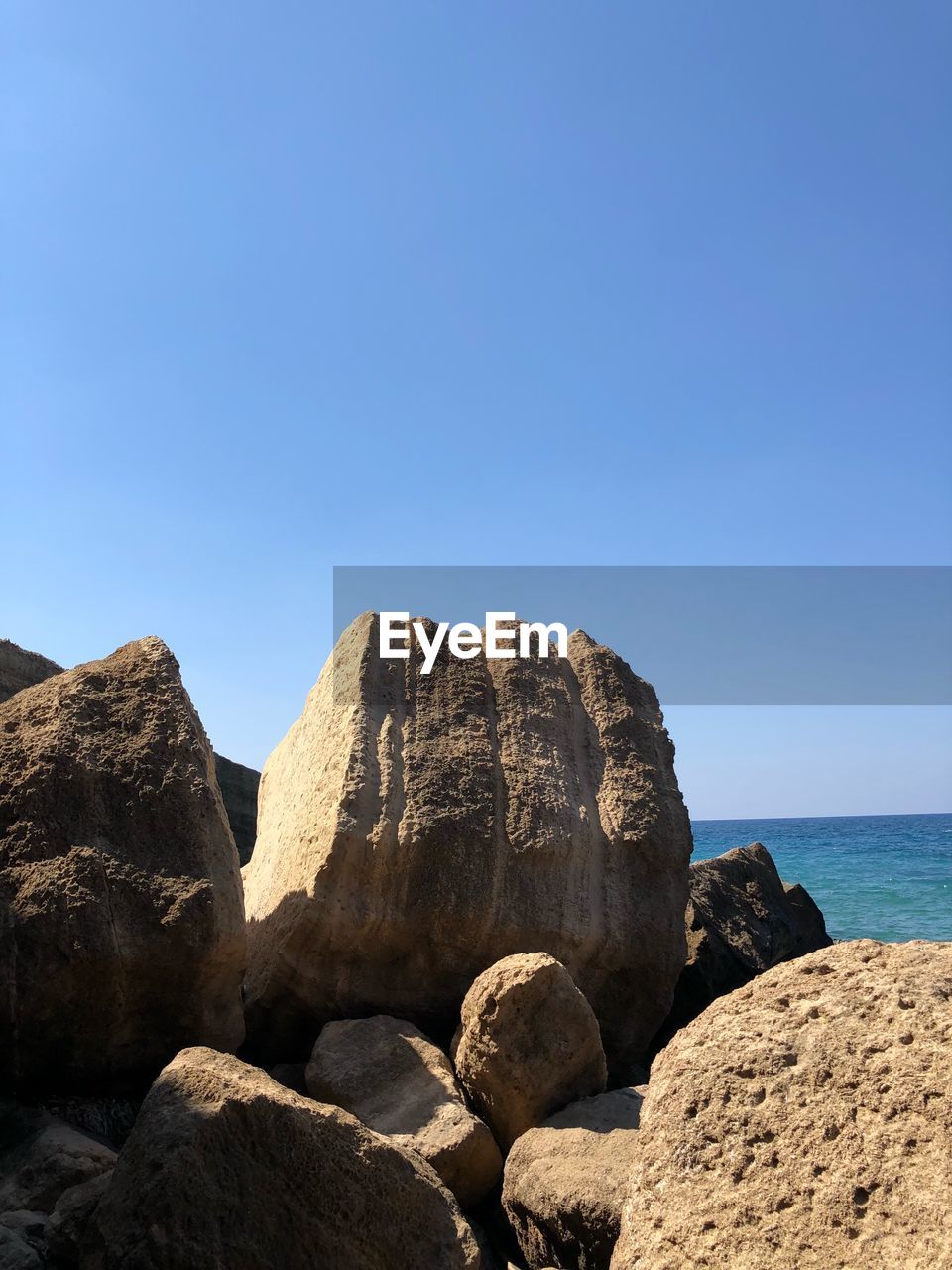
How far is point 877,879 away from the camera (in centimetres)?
2516

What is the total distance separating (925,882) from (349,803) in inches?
903

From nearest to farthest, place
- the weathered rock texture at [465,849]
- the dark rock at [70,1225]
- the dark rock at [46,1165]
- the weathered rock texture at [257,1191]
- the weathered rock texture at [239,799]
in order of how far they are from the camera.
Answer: the weathered rock texture at [257,1191]
the dark rock at [70,1225]
the dark rock at [46,1165]
the weathered rock texture at [465,849]
the weathered rock texture at [239,799]

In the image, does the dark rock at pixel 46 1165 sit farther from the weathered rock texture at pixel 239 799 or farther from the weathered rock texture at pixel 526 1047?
the weathered rock texture at pixel 239 799

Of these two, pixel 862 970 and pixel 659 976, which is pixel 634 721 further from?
pixel 862 970

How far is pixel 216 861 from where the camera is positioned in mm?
3277

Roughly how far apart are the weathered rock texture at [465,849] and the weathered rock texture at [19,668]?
7.11 ft

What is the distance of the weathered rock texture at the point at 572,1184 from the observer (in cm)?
254

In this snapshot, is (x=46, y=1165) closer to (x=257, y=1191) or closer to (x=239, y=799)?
(x=257, y=1191)

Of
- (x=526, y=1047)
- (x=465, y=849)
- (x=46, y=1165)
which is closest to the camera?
(x=46, y=1165)

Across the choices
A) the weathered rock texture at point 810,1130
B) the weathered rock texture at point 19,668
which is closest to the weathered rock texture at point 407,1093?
the weathered rock texture at point 810,1130

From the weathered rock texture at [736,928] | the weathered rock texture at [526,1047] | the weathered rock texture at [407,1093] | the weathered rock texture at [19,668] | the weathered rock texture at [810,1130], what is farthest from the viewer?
the weathered rock texture at [19,668]

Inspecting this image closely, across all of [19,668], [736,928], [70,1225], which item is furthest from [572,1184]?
[19,668]

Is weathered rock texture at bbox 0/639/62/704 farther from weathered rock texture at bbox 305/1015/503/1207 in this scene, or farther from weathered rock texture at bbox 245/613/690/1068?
weathered rock texture at bbox 305/1015/503/1207

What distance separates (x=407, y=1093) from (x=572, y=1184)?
0.69 meters
